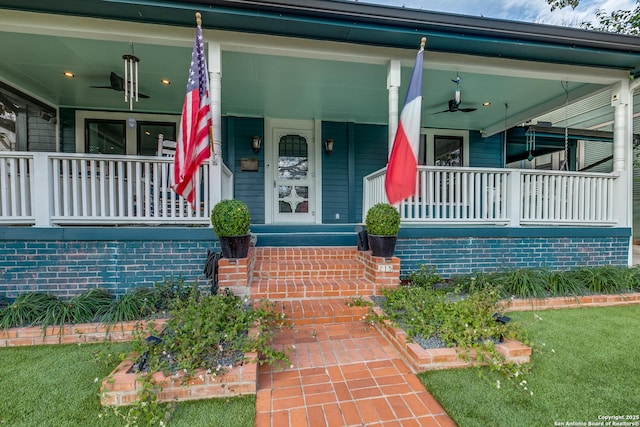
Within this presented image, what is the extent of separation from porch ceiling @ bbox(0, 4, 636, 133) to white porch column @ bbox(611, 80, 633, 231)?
17.6 inches

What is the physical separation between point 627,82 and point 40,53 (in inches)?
342

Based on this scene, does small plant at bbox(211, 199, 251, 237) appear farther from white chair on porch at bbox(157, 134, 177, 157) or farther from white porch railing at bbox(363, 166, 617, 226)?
white chair on porch at bbox(157, 134, 177, 157)

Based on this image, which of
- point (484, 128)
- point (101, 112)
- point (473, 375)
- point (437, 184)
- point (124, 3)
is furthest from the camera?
point (484, 128)

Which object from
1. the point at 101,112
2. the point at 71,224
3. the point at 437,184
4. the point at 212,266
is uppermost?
the point at 101,112

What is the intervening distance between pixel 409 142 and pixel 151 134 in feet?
17.7

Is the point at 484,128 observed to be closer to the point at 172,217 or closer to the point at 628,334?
the point at 628,334

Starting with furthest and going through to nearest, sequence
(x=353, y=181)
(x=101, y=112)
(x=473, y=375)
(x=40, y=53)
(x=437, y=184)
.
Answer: (x=353, y=181) < (x=101, y=112) < (x=437, y=184) < (x=40, y=53) < (x=473, y=375)

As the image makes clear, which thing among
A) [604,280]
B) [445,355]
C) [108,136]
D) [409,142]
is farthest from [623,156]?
[108,136]

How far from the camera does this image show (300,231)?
4.70 m

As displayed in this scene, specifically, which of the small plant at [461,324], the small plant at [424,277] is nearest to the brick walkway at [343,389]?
the small plant at [461,324]

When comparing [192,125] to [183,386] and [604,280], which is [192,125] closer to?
[183,386]

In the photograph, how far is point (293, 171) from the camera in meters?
6.45

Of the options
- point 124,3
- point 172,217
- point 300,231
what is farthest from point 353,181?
point 124,3

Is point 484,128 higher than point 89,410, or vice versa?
point 484,128
